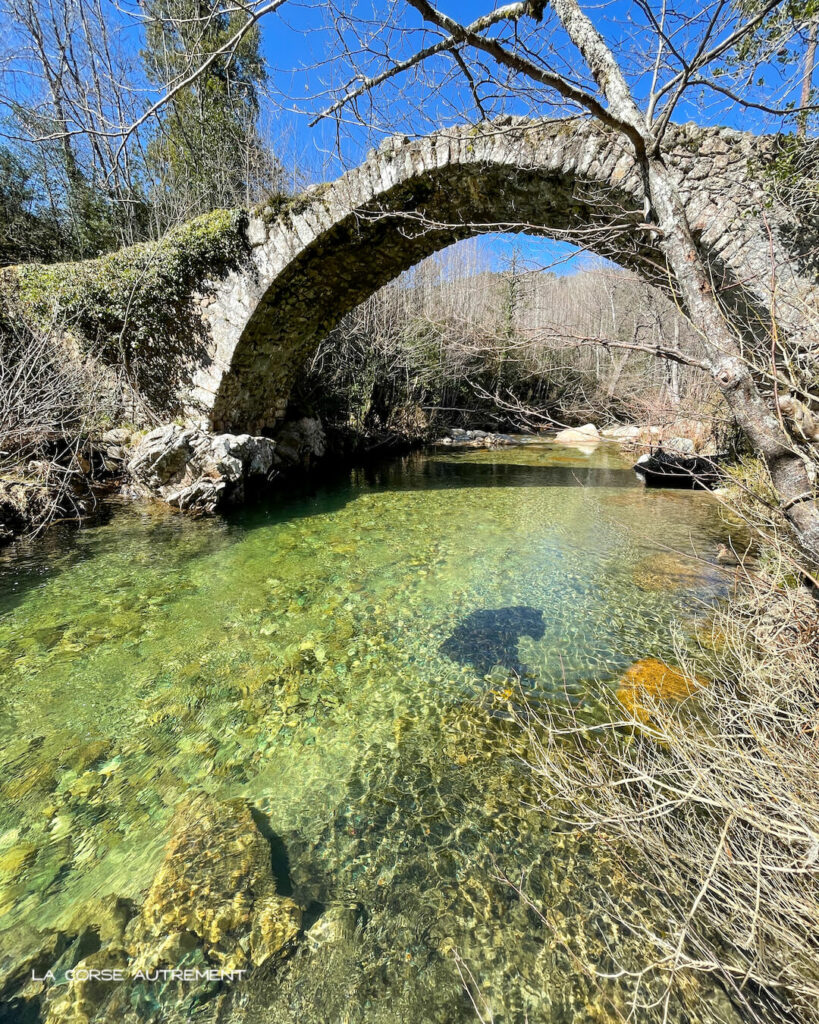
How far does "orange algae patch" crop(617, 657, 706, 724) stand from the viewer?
8.57 ft

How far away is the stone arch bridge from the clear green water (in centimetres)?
266

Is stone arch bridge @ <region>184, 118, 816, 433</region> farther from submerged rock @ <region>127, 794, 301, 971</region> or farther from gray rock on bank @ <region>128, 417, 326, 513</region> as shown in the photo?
submerged rock @ <region>127, 794, 301, 971</region>

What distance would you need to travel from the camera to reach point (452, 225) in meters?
2.73

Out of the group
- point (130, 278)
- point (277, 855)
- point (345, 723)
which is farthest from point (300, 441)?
point (277, 855)

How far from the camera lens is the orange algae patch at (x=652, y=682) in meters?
2.61

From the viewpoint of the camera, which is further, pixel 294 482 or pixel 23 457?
pixel 294 482

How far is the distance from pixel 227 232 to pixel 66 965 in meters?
8.26

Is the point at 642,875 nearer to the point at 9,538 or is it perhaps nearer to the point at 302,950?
the point at 302,950

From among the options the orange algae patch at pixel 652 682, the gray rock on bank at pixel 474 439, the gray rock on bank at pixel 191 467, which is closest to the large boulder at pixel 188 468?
the gray rock on bank at pixel 191 467

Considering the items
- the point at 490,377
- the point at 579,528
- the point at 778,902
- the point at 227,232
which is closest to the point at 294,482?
the point at 227,232

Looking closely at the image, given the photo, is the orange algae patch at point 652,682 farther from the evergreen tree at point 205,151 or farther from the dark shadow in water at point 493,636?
the evergreen tree at point 205,151

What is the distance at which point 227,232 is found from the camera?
698cm

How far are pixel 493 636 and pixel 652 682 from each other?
107 centimetres

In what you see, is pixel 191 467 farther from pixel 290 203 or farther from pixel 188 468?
pixel 290 203
